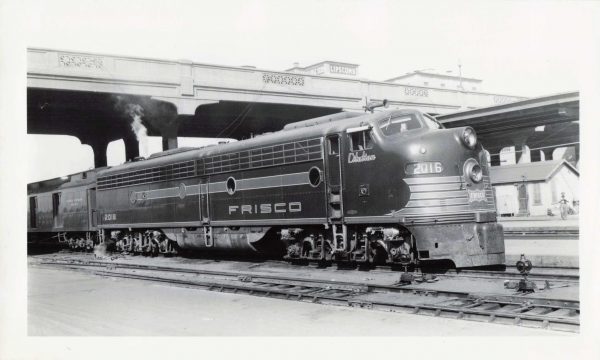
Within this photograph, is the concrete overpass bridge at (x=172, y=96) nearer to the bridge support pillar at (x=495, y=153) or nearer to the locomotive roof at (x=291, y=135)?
the bridge support pillar at (x=495, y=153)

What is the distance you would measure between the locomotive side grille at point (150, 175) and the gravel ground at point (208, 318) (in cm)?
619

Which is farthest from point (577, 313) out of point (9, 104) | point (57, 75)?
point (57, 75)

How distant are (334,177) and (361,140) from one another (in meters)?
1.08

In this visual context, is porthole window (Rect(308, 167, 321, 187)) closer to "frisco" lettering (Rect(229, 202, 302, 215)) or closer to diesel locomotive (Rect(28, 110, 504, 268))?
diesel locomotive (Rect(28, 110, 504, 268))

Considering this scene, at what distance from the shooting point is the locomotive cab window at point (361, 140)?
13164mm

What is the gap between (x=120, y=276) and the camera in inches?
631

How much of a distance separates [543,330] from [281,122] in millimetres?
31097

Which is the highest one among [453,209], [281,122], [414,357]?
[281,122]

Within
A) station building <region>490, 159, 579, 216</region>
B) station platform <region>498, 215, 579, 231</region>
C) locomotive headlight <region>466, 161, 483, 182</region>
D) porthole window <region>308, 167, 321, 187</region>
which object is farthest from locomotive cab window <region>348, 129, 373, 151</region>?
station building <region>490, 159, 579, 216</region>

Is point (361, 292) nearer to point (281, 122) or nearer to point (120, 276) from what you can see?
point (120, 276)

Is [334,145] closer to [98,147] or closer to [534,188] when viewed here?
[98,147]

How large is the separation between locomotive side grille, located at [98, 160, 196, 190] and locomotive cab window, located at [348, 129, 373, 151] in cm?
645

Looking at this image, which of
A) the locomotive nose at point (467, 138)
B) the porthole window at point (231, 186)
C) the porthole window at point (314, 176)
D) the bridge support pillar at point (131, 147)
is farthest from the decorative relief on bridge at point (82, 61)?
the locomotive nose at point (467, 138)

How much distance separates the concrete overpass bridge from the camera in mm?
24875
